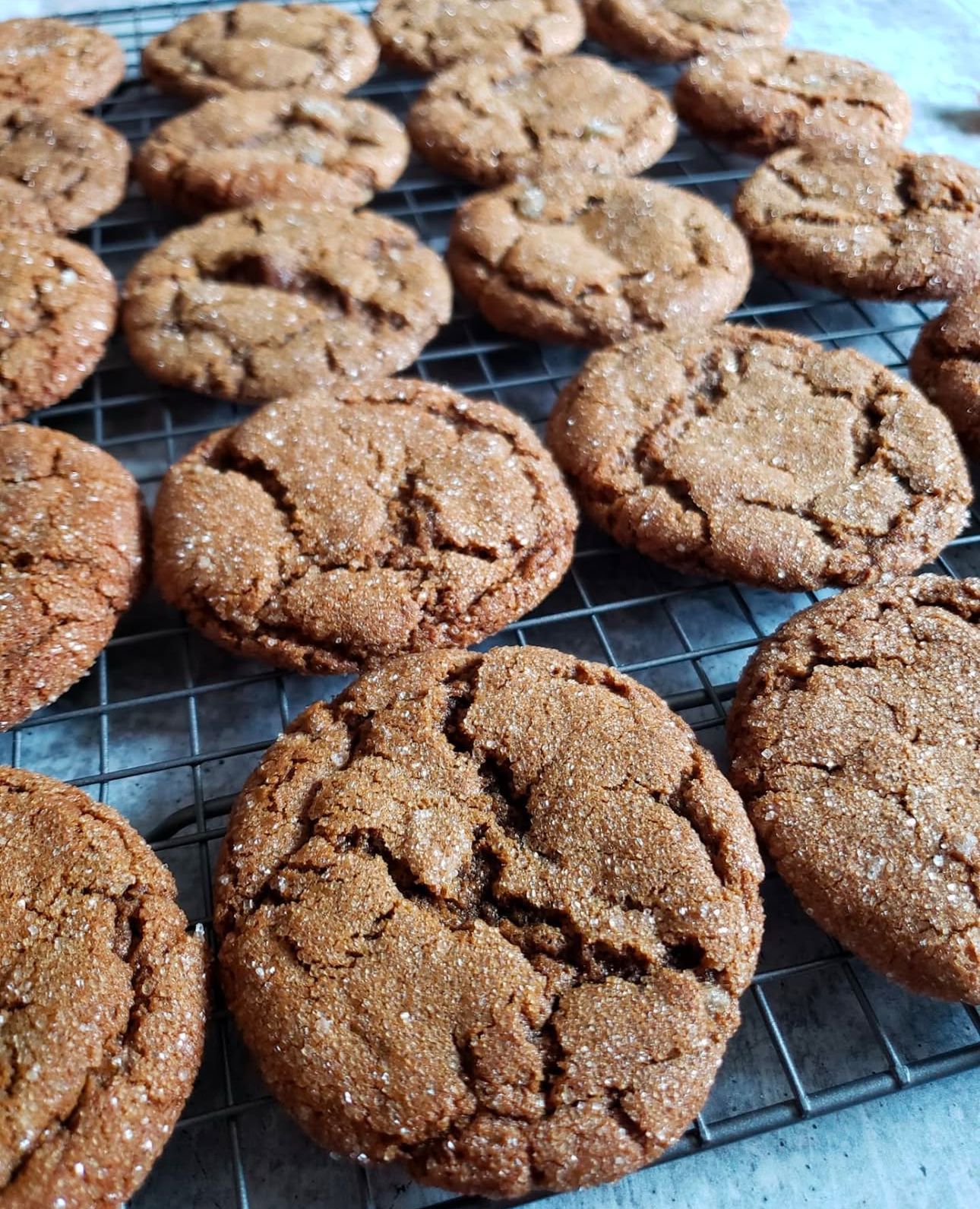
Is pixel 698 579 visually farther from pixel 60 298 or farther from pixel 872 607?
pixel 60 298

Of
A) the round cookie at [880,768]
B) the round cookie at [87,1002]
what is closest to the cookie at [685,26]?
the round cookie at [880,768]

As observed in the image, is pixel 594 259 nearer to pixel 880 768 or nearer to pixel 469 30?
pixel 469 30

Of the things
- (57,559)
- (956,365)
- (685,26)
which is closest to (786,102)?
(685,26)

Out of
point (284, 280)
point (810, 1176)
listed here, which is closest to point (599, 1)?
point (284, 280)

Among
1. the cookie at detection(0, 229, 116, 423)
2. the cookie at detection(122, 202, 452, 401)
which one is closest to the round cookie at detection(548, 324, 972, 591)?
the cookie at detection(122, 202, 452, 401)

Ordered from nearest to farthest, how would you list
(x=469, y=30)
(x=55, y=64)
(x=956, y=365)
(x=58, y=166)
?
1. (x=956, y=365)
2. (x=58, y=166)
3. (x=55, y=64)
4. (x=469, y=30)

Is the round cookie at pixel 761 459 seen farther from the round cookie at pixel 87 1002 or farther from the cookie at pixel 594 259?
the round cookie at pixel 87 1002

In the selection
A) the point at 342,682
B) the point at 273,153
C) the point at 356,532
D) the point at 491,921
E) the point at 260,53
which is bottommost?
the point at 342,682
